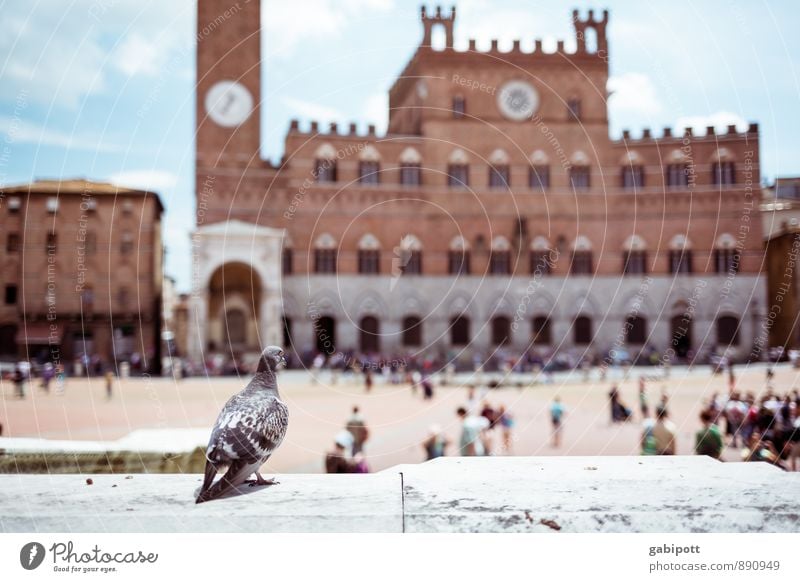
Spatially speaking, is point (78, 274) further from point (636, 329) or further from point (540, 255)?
point (636, 329)

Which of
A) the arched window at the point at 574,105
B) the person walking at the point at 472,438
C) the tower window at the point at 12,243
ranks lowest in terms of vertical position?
the person walking at the point at 472,438

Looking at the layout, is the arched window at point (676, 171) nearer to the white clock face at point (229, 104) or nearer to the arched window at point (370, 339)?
the arched window at point (370, 339)

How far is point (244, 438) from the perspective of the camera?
3.62m

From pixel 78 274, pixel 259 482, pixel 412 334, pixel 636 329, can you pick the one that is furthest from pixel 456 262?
pixel 259 482

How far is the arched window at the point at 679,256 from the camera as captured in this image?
31562 mm

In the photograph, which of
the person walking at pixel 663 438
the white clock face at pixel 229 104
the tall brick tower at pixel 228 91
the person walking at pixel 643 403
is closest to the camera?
the person walking at pixel 663 438

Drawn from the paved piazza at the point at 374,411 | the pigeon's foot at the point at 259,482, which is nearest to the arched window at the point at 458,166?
the paved piazza at the point at 374,411

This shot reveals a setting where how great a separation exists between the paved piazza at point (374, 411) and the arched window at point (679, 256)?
24.4 ft

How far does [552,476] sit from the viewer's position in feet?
13.0

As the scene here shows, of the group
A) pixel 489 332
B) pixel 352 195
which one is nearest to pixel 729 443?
pixel 489 332

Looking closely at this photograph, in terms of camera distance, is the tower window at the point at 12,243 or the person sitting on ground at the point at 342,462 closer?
the person sitting on ground at the point at 342,462

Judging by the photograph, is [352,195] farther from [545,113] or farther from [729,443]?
[729,443]

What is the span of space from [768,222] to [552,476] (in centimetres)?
3452

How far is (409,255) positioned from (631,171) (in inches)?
412
